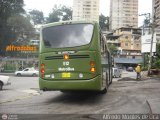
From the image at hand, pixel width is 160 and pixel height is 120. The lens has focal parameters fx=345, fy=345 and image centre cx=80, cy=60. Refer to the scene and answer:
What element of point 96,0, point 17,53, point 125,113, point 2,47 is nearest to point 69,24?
point 125,113

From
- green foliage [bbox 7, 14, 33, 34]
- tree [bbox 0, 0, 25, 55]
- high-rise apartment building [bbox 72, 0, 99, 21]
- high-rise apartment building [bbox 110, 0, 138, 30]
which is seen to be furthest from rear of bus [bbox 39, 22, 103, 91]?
high-rise apartment building [bbox 110, 0, 138, 30]

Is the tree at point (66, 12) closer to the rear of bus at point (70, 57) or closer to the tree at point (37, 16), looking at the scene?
the tree at point (37, 16)

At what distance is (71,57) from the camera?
13.2 m

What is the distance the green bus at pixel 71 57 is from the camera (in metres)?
13.0

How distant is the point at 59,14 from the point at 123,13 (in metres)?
40.6

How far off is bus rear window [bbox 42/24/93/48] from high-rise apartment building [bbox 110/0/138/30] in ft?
398

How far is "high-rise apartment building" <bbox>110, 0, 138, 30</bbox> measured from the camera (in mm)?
136038

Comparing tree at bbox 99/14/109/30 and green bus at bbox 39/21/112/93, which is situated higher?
tree at bbox 99/14/109/30

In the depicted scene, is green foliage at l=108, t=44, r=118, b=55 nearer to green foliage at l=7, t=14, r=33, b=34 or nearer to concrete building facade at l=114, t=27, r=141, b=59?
concrete building facade at l=114, t=27, r=141, b=59

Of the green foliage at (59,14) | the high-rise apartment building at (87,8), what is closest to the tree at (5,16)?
Answer: the green foliage at (59,14)

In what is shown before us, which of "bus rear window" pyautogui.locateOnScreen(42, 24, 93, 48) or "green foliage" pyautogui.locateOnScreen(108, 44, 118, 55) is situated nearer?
"bus rear window" pyautogui.locateOnScreen(42, 24, 93, 48)

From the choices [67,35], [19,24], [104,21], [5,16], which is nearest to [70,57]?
[67,35]

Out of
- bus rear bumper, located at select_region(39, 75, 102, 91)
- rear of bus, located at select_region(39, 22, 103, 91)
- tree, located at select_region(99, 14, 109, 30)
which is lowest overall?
bus rear bumper, located at select_region(39, 75, 102, 91)

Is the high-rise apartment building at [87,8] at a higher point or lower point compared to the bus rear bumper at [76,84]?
higher
